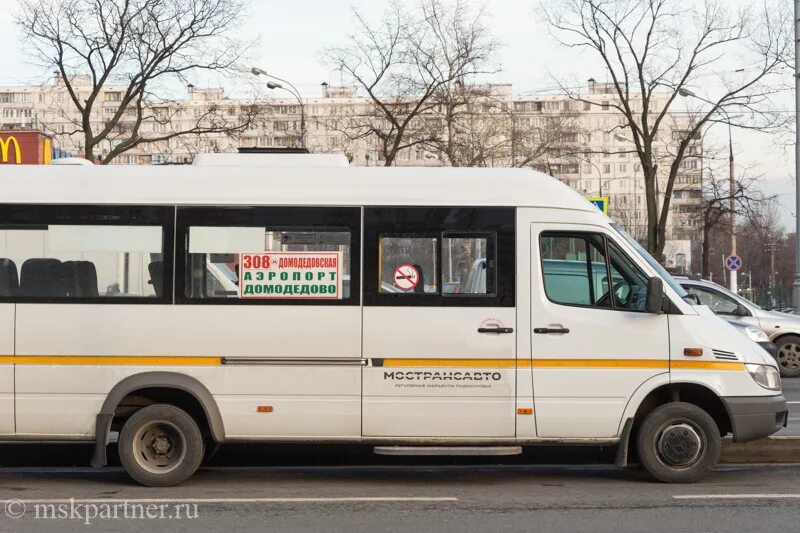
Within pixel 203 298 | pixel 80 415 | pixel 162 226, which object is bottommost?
pixel 80 415

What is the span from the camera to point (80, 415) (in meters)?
8.71

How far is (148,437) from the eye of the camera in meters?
8.83

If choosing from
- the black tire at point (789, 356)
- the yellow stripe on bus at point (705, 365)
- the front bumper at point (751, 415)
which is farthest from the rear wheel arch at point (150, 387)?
the black tire at point (789, 356)

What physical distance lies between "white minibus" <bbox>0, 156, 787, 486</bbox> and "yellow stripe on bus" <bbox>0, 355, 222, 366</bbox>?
0.02 meters

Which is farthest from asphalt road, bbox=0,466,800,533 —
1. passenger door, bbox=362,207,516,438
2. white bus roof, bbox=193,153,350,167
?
white bus roof, bbox=193,153,350,167

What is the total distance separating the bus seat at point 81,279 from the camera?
878 centimetres

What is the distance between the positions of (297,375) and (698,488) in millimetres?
3504

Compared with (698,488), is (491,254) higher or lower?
higher

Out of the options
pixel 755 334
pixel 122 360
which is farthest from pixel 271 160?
pixel 755 334

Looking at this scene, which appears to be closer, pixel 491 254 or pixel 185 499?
pixel 185 499

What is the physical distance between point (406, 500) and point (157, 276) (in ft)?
9.34

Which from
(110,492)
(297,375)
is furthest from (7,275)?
(297,375)

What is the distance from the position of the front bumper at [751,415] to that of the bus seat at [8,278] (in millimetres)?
6113

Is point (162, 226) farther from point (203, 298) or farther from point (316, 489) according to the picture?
point (316, 489)
